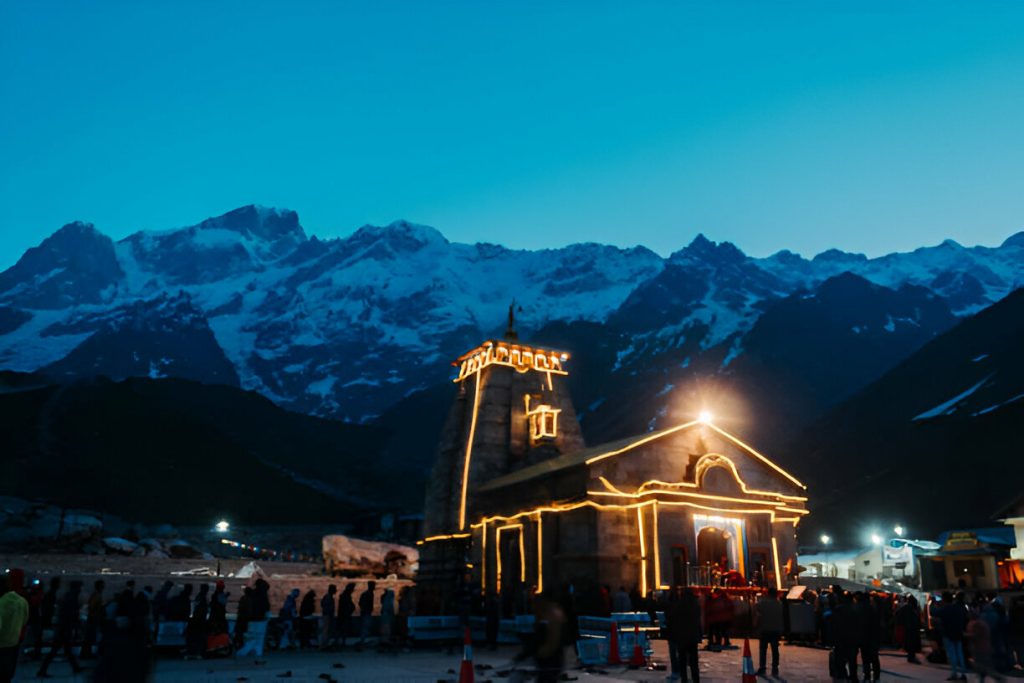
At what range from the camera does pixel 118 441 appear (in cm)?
7919

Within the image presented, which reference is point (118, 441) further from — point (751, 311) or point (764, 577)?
point (751, 311)

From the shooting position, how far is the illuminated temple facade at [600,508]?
2706cm

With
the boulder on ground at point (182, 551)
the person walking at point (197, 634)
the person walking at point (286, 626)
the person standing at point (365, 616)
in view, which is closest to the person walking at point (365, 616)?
the person standing at point (365, 616)

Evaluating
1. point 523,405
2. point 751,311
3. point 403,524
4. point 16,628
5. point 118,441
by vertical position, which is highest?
point 751,311

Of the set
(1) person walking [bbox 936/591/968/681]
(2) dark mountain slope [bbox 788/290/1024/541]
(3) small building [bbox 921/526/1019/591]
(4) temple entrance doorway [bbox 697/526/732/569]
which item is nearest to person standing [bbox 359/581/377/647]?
(4) temple entrance doorway [bbox 697/526/732/569]

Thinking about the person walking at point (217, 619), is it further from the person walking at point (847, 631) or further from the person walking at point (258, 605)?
the person walking at point (847, 631)

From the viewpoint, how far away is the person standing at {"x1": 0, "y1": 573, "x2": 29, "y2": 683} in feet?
28.3

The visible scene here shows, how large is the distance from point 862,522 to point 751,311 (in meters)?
105

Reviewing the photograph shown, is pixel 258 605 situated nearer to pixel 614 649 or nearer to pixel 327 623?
pixel 327 623

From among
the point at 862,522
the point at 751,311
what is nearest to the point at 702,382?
the point at 751,311

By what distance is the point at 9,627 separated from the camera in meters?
8.68

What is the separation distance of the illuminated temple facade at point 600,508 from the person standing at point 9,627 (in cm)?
1970

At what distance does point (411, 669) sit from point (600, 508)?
40.5 ft

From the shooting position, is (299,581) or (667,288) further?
(667,288)
